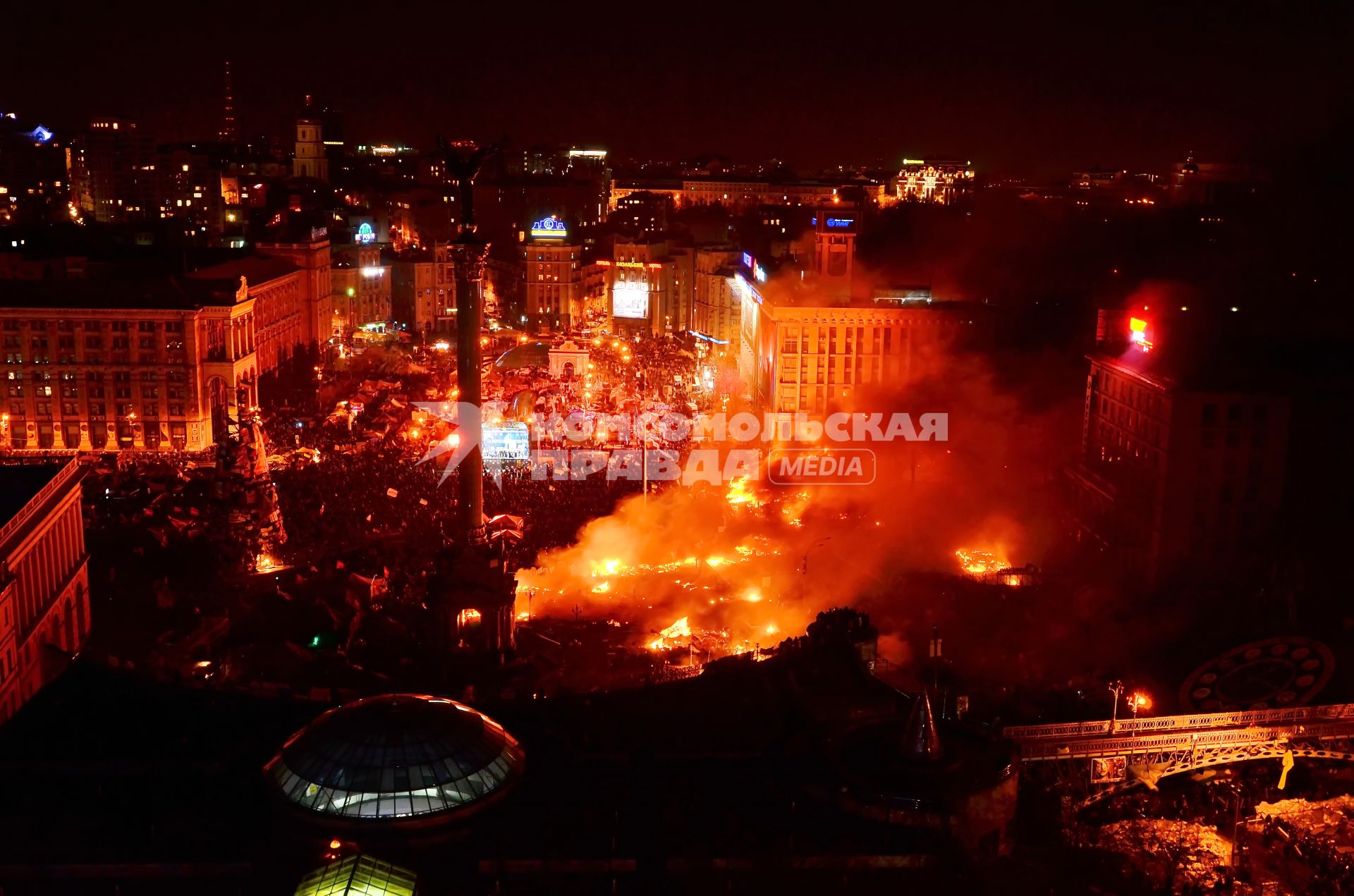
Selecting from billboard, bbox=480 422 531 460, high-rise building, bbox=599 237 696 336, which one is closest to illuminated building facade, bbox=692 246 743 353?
high-rise building, bbox=599 237 696 336

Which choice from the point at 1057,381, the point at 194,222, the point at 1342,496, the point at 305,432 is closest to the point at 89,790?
the point at 305,432

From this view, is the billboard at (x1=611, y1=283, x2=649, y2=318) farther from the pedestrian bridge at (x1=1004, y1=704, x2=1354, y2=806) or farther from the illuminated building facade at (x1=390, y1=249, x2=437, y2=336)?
the pedestrian bridge at (x1=1004, y1=704, x2=1354, y2=806)

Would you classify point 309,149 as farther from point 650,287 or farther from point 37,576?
point 37,576

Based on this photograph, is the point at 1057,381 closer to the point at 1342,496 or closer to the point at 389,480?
the point at 1342,496

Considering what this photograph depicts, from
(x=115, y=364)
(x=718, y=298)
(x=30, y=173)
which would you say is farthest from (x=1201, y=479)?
(x=30, y=173)

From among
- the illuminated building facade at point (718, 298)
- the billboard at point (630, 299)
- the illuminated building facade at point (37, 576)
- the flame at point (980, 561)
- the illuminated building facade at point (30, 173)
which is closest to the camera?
the illuminated building facade at point (37, 576)

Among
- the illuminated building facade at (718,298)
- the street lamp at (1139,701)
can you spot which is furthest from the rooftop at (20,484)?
the illuminated building facade at (718,298)

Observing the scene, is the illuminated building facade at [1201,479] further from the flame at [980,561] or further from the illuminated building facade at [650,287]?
the illuminated building facade at [650,287]
